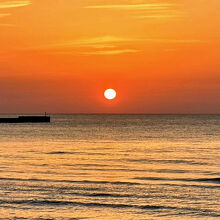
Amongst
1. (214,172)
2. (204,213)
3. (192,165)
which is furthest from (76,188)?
(192,165)

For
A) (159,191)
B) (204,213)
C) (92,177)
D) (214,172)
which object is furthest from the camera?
(214,172)

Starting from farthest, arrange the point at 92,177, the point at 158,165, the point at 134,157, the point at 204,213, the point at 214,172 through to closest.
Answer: the point at 134,157 → the point at 158,165 → the point at 214,172 → the point at 92,177 → the point at 204,213

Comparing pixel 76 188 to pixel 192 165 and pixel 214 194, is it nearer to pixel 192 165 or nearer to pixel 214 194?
pixel 214 194

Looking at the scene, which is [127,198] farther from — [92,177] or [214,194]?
[92,177]

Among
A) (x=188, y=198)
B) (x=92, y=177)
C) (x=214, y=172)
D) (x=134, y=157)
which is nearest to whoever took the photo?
(x=188, y=198)

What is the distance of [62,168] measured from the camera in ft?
152

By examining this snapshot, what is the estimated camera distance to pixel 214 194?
32.3 m

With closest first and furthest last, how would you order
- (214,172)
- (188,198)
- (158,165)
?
(188,198) → (214,172) → (158,165)

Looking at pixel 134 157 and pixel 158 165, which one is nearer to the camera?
pixel 158 165

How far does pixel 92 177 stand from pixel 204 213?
14278mm

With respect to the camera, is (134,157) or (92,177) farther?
(134,157)

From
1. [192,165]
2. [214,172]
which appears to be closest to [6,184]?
[214,172]

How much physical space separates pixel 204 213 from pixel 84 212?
6148 mm

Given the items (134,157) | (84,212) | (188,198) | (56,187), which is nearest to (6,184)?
(56,187)
